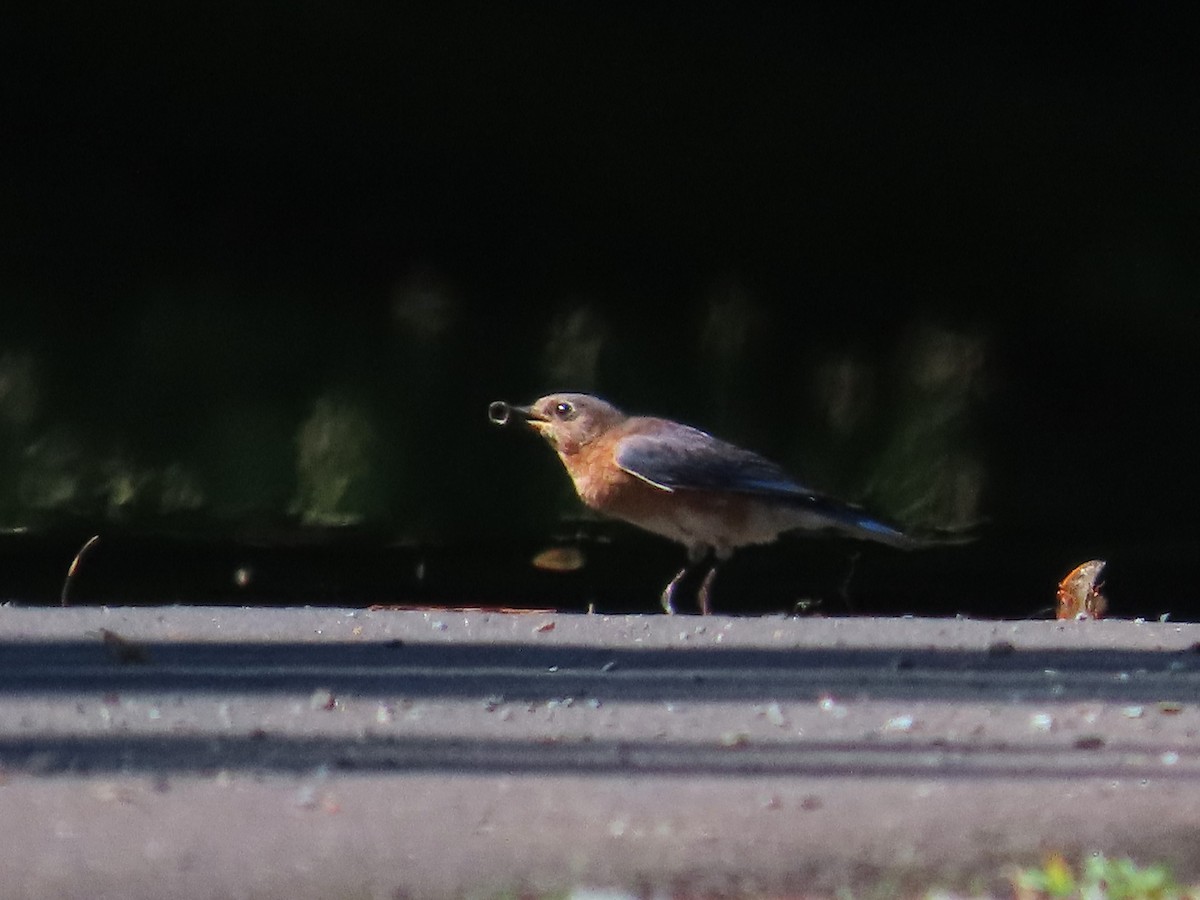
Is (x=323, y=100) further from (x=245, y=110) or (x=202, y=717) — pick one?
(x=202, y=717)

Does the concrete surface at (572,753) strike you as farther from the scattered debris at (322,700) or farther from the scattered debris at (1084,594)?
the scattered debris at (1084,594)

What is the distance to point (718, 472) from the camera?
607 cm

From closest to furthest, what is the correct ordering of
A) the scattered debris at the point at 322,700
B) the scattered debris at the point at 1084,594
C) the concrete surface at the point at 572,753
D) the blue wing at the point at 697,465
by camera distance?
the concrete surface at the point at 572,753
the scattered debris at the point at 322,700
the scattered debris at the point at 1084,594
the blue wing at the point at 697,465

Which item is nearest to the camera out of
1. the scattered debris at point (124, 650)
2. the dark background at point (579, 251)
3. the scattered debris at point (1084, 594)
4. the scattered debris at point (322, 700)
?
the scattered debris at point (322, 700)

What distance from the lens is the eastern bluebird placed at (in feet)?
18.6

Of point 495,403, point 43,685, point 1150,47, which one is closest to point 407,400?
point 495,403

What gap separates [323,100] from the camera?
17.6 ft

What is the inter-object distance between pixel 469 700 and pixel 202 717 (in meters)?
0.51

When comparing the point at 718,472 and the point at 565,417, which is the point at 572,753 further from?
the point at 718,472

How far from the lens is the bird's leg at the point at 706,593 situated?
5.85 metres

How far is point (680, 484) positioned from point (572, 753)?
9.06 feet

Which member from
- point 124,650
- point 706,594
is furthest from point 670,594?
point 124,650

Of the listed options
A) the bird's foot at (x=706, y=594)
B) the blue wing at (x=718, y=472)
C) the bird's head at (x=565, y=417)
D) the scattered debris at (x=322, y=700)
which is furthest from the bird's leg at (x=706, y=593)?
the scattered debris at (x=322, y=700)

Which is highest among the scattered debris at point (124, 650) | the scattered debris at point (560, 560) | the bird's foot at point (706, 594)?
the scattered debris at point (124, 650)
